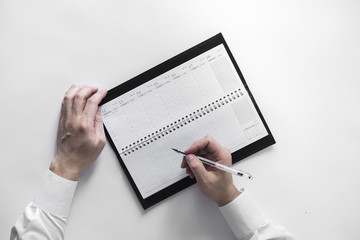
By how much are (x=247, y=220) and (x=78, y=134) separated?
55 cm

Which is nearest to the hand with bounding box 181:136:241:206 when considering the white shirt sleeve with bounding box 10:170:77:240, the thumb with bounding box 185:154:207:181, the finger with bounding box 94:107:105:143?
the thumb with bounding box 185:154:207:181

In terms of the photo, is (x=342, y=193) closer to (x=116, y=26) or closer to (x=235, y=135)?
(x=235, y=135)

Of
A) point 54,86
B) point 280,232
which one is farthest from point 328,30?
point 54,86

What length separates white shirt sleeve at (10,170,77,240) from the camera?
2.93 ft

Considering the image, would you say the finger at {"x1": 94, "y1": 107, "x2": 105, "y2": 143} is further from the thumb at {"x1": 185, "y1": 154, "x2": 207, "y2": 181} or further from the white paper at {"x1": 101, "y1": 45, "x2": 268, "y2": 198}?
the thumb at {"x1": 185, "y1": 154, "x2": 207, "y2": 181}

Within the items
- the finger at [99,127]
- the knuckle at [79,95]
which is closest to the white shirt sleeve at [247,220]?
the finger at [99,127]

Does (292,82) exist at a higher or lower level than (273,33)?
lower

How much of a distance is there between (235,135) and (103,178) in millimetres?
436

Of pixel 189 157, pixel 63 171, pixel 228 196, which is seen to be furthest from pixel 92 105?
pixel 228 196

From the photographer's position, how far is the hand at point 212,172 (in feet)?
2.86

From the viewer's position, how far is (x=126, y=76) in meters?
0.96

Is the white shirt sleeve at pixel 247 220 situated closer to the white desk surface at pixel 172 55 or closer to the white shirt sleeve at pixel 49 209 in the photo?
the white desk surface at pixel 172 55

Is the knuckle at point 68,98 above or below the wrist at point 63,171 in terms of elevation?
above

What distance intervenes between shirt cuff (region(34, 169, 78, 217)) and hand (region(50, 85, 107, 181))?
2cm
